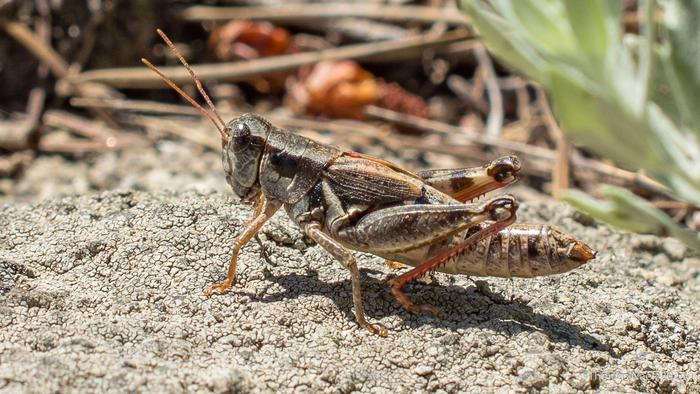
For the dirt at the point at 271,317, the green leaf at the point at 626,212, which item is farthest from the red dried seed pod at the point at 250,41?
the green leaf at the point at 626,212

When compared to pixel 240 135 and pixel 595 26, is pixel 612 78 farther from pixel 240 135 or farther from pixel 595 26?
pixel 240 135

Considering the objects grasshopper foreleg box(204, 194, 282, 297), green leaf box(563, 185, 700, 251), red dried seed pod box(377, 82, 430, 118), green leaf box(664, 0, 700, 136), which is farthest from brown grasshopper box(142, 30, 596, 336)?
red dried seed pod box(377, 82, 430, 118)

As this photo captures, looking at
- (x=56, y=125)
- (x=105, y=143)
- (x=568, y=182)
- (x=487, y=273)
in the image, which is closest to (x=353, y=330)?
(x=487, y=273)

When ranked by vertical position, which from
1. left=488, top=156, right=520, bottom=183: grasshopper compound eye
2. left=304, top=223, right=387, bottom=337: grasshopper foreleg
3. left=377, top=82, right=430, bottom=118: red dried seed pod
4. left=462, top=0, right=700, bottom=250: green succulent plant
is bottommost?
left=377, top=82, right=430, bottom=118: red dried seed pod

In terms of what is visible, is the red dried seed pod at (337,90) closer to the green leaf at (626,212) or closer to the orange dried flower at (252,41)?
the orange dried flower at (252,41)

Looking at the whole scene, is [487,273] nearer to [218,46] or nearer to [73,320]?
[73,320]

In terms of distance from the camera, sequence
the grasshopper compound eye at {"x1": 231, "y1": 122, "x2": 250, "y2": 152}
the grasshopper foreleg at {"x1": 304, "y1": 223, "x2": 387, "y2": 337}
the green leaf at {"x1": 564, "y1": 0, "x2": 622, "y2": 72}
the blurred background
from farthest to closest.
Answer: the blurred background → the grasshopper compound eye at {"x1": 231, "y1": 122, "x2": 250, "y2": 152} → the grasshopper foreleg at {"x1": 304, "y1": 223, "x2": 387, "y2": 337} → the green leaf at {"x1": 564, "y1": 0, "x2": 622, "y2": 72}

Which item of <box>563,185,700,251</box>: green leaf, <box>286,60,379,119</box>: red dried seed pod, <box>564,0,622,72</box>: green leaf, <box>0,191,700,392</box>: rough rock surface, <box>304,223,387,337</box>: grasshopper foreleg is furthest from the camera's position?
<box>286,60,379,119</box>: red dried seed pod

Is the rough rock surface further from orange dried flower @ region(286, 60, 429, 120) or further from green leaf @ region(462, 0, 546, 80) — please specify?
orange dried flower @ region(286, 60, 429, 120)
